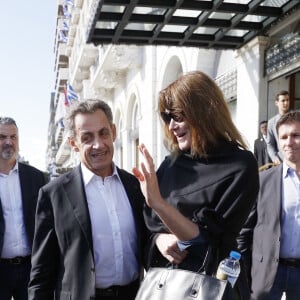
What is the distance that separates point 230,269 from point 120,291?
2.61ft

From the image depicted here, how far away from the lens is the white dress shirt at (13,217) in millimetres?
3443

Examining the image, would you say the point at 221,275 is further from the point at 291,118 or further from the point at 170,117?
the point at 291,118

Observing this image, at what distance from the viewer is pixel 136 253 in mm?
2264

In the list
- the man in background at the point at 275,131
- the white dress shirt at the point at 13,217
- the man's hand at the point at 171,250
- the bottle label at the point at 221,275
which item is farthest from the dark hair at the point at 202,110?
the man in background at the point at 275,131

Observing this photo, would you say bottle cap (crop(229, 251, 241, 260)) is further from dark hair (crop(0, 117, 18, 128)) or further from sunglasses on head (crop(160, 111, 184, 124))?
dark hair (crop(0, 117, 18, 128))

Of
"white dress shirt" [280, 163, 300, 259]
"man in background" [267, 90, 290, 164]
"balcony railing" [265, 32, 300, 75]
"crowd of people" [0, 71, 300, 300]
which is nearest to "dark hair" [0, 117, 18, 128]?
"crowd of people" [0, 71, 300, 300]

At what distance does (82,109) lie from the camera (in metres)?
2.27

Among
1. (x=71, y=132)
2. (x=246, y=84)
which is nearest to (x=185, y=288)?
(x=71, y=132)

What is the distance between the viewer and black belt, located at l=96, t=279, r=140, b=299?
2166 millimetres

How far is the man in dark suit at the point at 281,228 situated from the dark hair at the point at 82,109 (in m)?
1.37

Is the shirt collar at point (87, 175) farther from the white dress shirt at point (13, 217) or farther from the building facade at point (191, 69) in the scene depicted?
the building facade at point (191, 69)

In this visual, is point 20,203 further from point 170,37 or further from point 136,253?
point 170,37

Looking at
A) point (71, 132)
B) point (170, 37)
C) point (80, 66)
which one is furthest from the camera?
point (80, 66)

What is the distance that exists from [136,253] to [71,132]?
0.73m
